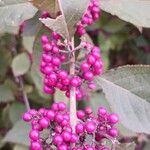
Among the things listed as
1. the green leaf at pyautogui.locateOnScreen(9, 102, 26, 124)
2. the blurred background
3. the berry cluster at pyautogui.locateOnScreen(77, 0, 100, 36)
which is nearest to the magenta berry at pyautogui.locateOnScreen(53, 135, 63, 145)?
the berry cluster at pyautogui.locateOnScreen(77, 0, 100, 36)

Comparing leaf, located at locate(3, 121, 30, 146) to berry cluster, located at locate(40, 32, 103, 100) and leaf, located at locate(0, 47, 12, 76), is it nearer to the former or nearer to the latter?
leaf, located at locate(0, 47, 12, 76)

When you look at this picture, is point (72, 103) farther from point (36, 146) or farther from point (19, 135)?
point (19, 135)

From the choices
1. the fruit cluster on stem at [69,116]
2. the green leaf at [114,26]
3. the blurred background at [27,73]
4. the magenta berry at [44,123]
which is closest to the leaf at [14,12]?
→ the fruit cluster on stem at [69,116]

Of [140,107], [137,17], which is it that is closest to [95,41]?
[137,17]

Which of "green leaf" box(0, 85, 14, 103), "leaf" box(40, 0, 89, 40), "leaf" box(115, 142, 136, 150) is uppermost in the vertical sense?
"leaf" box(40, 0, 89, 40)

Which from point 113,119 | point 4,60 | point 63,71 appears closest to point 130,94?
point 113,119

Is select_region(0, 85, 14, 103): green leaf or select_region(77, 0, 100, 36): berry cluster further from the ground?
select_region(77, 0, 100, 36): berry cluster

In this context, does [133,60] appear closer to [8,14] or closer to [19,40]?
[19,40]
